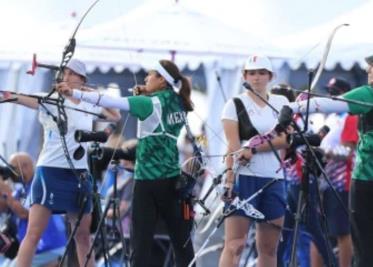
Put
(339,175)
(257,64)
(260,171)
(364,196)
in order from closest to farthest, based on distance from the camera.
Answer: (364,196), (260,171), (257,64), (339,175)

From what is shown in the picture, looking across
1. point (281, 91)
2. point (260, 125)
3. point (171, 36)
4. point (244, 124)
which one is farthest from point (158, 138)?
point (171, 36)

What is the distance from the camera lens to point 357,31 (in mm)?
11344

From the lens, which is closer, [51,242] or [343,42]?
[51,242]

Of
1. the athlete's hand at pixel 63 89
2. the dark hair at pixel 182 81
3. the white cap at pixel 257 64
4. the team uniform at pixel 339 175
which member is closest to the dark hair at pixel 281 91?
the team uniform at pixel 339 175

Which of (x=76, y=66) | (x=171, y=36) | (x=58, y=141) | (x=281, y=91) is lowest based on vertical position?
(x=58, y=141)

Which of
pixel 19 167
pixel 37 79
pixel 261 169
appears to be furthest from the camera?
pixel 37 79

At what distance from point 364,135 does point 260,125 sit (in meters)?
0.77

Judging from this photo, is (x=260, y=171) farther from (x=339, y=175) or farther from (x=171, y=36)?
(x=171, y=36)

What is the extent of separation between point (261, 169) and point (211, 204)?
2967 mm

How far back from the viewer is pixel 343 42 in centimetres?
1159

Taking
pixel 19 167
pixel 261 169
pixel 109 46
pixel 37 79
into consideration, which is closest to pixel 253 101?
pixel 261 169

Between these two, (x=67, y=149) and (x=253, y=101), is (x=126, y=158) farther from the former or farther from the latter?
(x=253, y=101)

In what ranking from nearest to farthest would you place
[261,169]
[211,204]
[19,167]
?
1. [261,169]
2. [19,167]
3. [211,204]

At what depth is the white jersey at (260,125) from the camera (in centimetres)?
778
